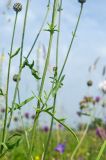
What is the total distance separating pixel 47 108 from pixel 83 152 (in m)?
3.35

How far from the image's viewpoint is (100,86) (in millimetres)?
3143

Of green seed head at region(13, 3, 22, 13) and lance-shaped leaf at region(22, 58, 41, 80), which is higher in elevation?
green seed head at region(13, 3, 22, 13)

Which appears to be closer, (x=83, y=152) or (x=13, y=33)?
(x=13, y=33)

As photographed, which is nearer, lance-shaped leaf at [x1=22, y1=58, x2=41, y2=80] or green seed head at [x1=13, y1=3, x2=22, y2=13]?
lance-shaped leaf at [x1=22, y1=58, x2=41, y2=80]

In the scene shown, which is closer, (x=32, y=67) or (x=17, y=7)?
(x=32, y=67)

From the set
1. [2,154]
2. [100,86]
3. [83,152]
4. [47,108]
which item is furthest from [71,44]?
[83,152]

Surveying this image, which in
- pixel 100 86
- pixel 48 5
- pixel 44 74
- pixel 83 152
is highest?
pixel 48 5

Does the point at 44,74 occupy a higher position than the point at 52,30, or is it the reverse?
the point at 52,30

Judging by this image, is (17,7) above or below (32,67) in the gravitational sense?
above

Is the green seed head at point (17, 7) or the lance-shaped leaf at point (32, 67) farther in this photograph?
the green seed head at point (17, 7)

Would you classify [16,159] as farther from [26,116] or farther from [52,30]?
[26,116]

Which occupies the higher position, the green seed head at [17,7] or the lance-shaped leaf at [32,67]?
the green seed head at [17,7]

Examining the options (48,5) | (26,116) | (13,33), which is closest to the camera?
(13,33)

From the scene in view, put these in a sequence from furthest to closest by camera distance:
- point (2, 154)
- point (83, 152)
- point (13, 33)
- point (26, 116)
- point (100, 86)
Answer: point (26, 116), point (83, 152), point (100, 86), point (13, 33), point (2, 154)
